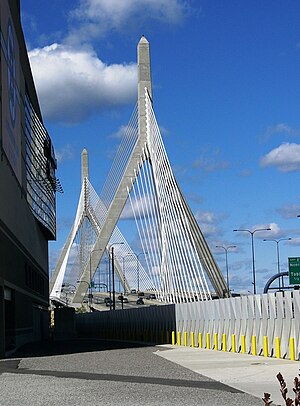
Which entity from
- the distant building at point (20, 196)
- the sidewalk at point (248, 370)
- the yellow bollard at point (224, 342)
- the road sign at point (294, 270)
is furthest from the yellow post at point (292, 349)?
the road sign at point (294, 270)

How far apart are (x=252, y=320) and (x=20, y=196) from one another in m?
23.8

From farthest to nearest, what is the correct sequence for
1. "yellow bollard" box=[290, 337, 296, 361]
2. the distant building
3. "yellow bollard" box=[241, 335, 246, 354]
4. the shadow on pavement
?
the distant building < the shadow on pavement < "yellow bollard" box=[241, 335, 246, 354] < "yellow bollard" box=[290, 337, 296, 361]

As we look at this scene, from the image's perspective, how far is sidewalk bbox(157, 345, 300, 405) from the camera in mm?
17391

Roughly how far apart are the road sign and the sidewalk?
27.9m

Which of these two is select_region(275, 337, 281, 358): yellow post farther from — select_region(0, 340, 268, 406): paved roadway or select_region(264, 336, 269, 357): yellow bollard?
select_region(0, 340, 268, 406): paved roadway

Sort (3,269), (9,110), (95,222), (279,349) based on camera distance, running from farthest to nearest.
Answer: (95,222) → (9,110) → (3,269) → (279,349)

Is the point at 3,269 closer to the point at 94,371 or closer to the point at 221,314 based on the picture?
the point at 221,314

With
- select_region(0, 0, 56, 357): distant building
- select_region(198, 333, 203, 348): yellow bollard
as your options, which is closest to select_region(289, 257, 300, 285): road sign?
select_region(0, 0, 56, 357): distant building

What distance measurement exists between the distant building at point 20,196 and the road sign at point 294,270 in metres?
17.8

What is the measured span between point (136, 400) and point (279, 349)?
41.9ft

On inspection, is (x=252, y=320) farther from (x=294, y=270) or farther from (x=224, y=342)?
(x=294, y=270)

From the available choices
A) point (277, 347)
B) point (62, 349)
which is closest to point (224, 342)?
point (277, 347)

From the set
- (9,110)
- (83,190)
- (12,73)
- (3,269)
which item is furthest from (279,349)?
(83,190)

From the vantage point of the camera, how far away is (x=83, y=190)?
323 feet
